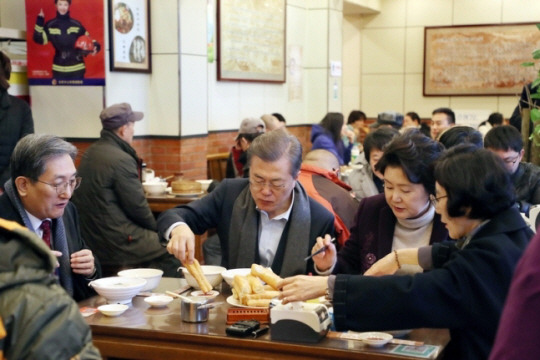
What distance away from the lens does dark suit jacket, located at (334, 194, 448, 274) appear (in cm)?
315

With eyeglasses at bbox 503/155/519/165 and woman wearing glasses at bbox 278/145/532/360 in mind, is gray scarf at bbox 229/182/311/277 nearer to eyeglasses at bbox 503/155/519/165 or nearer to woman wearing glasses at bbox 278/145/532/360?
woman wearing glasses at bbox 278/145/532/360

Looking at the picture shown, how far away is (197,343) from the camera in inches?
98.6

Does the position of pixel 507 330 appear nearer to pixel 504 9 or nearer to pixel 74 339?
pixel 74 339

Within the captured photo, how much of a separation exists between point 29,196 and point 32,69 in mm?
3544

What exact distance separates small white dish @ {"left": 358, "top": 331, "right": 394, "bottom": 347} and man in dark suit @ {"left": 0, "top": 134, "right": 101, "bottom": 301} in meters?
1.32

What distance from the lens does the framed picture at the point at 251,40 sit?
8484mm

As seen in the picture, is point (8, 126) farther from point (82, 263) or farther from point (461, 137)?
point (461, 137)

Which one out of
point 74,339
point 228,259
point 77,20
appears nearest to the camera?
point 74,339

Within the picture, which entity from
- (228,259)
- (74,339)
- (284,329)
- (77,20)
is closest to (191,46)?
(77,20)

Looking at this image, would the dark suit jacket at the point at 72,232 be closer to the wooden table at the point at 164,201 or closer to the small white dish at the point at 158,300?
the small white dish at the point at 158,300

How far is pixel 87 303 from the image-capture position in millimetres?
2943

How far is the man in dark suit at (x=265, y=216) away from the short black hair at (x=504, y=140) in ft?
5.55

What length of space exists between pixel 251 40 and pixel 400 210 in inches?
247

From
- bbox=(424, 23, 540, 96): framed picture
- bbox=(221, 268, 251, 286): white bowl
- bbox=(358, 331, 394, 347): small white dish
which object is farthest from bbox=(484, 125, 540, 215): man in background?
bbox=(424, 23, 540, 96): framed picture
